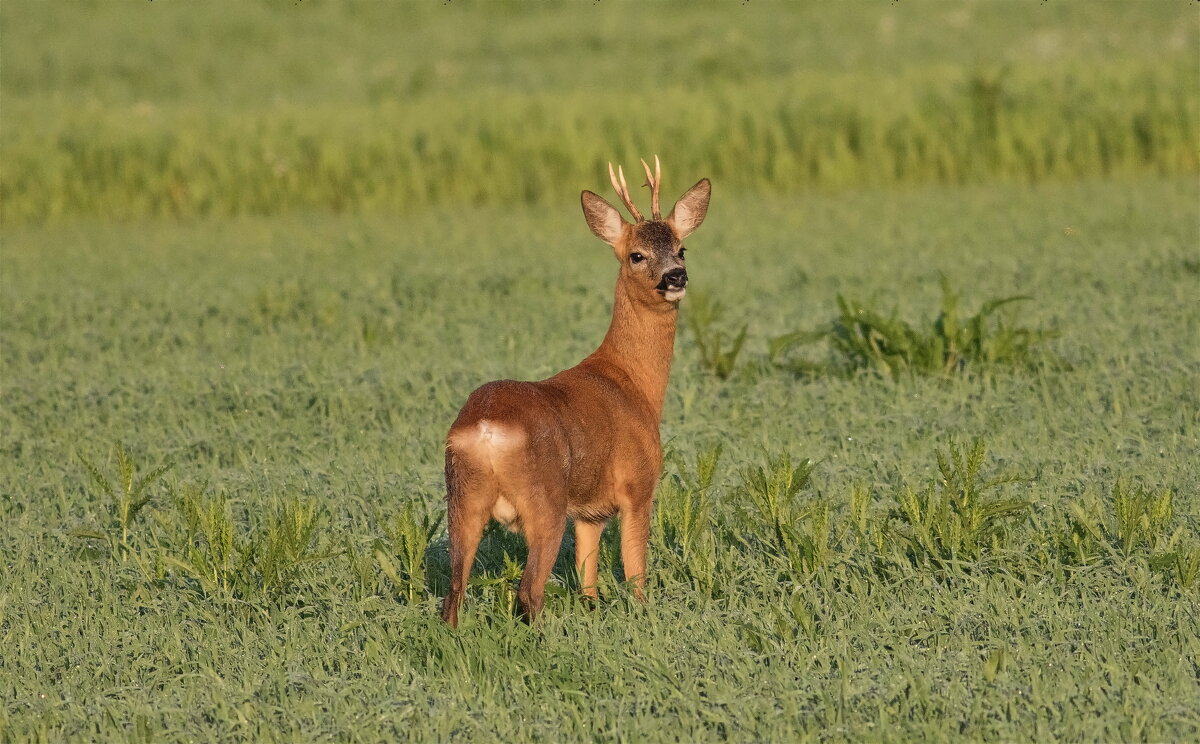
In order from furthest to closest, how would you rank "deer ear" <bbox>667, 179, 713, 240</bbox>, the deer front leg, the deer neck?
"deer ear" <bbox>667, 179, 713, 240</bbox>
the deer neck
the deer front leg

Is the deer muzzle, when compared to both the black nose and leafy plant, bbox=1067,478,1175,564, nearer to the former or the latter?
the black nose

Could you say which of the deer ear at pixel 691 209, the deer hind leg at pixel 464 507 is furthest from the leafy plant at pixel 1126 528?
the deer hind leg at pixel 464 507

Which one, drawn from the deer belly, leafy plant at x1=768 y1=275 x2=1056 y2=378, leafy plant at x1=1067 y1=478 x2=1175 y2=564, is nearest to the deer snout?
the deer belly

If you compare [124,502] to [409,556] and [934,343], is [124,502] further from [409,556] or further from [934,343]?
[934,343]

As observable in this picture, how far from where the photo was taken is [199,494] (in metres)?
6.67

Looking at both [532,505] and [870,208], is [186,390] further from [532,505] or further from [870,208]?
[870,208]

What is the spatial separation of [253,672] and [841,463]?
11.1 feet

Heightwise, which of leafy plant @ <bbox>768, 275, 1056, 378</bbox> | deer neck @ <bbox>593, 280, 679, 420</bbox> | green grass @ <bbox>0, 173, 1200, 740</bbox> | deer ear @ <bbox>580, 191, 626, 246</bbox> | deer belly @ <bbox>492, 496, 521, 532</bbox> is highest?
deer ear @ <bbox>580, 191, 626, 246</bbox>

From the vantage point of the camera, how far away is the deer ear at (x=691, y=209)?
679cm

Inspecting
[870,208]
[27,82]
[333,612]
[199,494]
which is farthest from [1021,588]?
[27,82]

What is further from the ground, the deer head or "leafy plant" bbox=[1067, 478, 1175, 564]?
the deer head

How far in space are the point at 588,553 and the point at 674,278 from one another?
1075 mm

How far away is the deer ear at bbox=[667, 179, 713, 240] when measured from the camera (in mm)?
6793

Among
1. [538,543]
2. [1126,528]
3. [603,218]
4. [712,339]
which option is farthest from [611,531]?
[712,339]
